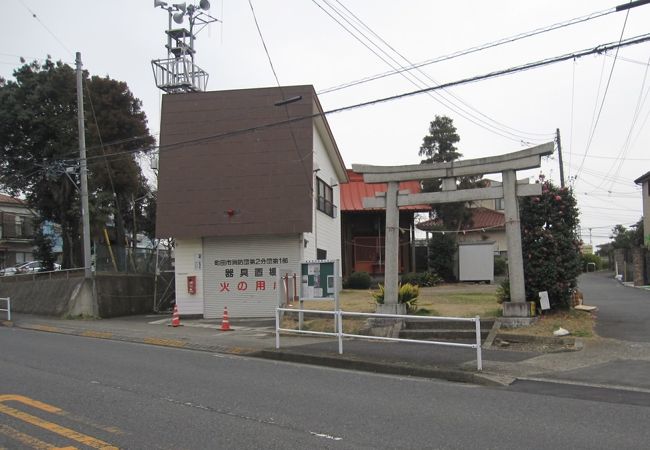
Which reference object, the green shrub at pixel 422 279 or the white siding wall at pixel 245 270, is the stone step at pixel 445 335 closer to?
the white siding wall at pixel 245 270

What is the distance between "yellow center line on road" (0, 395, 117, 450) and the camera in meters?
5.66

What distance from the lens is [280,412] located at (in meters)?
6.96

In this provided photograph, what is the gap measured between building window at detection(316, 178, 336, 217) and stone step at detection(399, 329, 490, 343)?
10.3 metres

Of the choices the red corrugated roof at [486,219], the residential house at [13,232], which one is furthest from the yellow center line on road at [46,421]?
the residential house at [13,232]

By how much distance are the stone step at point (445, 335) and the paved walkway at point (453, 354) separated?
3.38ft

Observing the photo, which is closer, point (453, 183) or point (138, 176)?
point (453, 183)

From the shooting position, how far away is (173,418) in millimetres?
6664

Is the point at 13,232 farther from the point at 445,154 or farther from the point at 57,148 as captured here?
the point at 445,154

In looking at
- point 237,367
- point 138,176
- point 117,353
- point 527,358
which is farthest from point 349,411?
point 138,176

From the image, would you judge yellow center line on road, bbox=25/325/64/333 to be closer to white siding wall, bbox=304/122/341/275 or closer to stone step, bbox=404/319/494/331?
white siding wall, bbox=304/122/341/275

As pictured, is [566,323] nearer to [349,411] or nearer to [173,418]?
[349,411]

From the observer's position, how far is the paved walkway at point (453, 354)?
9.19 metres

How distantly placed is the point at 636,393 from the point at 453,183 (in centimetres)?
703

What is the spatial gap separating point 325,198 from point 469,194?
12141mm
